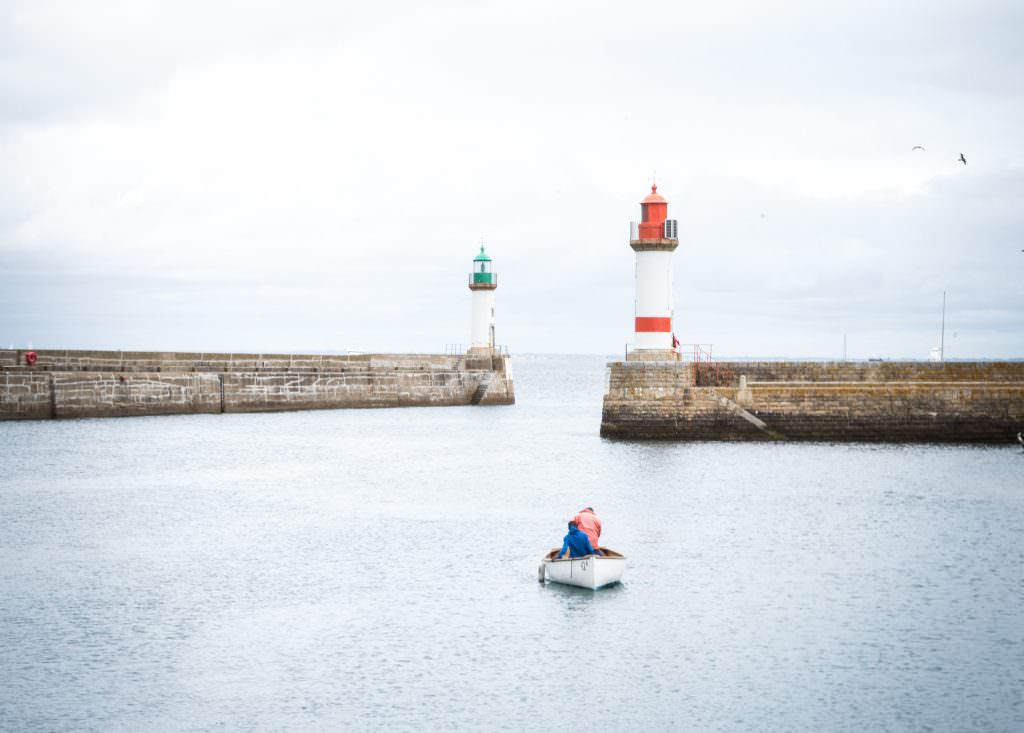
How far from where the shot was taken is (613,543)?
19.5m

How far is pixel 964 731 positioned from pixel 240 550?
39.3 ft

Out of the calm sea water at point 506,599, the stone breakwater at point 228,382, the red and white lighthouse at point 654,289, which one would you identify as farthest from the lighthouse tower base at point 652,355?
the stone breakwater at point 228,382

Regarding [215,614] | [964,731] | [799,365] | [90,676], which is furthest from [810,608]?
[799,365]

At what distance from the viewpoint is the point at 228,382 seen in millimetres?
44031

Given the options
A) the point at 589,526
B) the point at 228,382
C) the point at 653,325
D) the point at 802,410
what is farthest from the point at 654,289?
the point at 228,382

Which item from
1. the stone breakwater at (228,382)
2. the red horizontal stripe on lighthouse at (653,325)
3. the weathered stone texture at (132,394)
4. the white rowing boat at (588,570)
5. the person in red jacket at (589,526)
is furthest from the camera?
the weathered stone texture at (132,394)

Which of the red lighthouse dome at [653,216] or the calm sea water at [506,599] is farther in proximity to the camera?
the red lighthouse dome at [653,216]

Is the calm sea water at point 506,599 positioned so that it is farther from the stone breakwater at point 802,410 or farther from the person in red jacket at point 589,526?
the stone breakwater at point 802,410

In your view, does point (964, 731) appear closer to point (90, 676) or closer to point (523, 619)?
point (523, 619)

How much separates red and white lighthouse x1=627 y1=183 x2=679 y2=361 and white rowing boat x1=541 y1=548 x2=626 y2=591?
1565 cm

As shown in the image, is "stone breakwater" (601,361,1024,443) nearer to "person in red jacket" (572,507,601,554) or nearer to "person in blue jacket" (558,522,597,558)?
"person in red jacket" (572,507,601,554)

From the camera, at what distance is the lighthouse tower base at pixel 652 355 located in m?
31.5

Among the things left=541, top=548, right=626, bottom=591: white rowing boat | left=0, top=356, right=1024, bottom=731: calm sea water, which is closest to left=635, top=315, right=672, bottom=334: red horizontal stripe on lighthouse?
left=0, top=356, right=1024, bottom=731: calm sea water

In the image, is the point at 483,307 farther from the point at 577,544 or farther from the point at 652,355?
the point at 577,544
